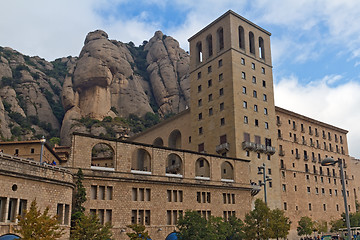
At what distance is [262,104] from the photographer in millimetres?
64500

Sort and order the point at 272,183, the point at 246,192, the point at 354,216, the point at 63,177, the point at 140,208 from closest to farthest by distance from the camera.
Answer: the point at 63,177 < the point at 140,208 < the point at 246,192 < the point at 272,183 < the point at 354,216

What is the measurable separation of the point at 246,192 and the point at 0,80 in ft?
302

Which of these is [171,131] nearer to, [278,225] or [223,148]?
[223,148]

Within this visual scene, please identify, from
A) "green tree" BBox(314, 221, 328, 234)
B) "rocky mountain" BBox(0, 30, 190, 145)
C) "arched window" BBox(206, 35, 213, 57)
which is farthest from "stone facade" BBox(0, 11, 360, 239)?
"rocky mountain" BBox(0, 30, 190, 145)

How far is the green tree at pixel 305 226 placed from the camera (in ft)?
211

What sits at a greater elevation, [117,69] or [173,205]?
[117,69]

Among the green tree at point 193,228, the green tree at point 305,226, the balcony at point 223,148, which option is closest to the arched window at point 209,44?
the balcony at point 223,148

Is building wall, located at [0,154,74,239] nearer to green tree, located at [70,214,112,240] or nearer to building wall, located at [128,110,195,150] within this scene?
green tree, located at [70,214,112,240]

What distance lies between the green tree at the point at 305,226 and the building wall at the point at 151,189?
18.6 meters

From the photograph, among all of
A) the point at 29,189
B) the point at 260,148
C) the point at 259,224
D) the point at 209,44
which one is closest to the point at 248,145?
the point at 260,148

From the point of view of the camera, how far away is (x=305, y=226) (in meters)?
64.6

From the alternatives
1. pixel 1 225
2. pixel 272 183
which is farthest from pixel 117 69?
pixel 1 225

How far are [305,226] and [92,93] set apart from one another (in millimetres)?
71068

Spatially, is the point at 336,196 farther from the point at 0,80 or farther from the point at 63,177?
the point at 0,80
